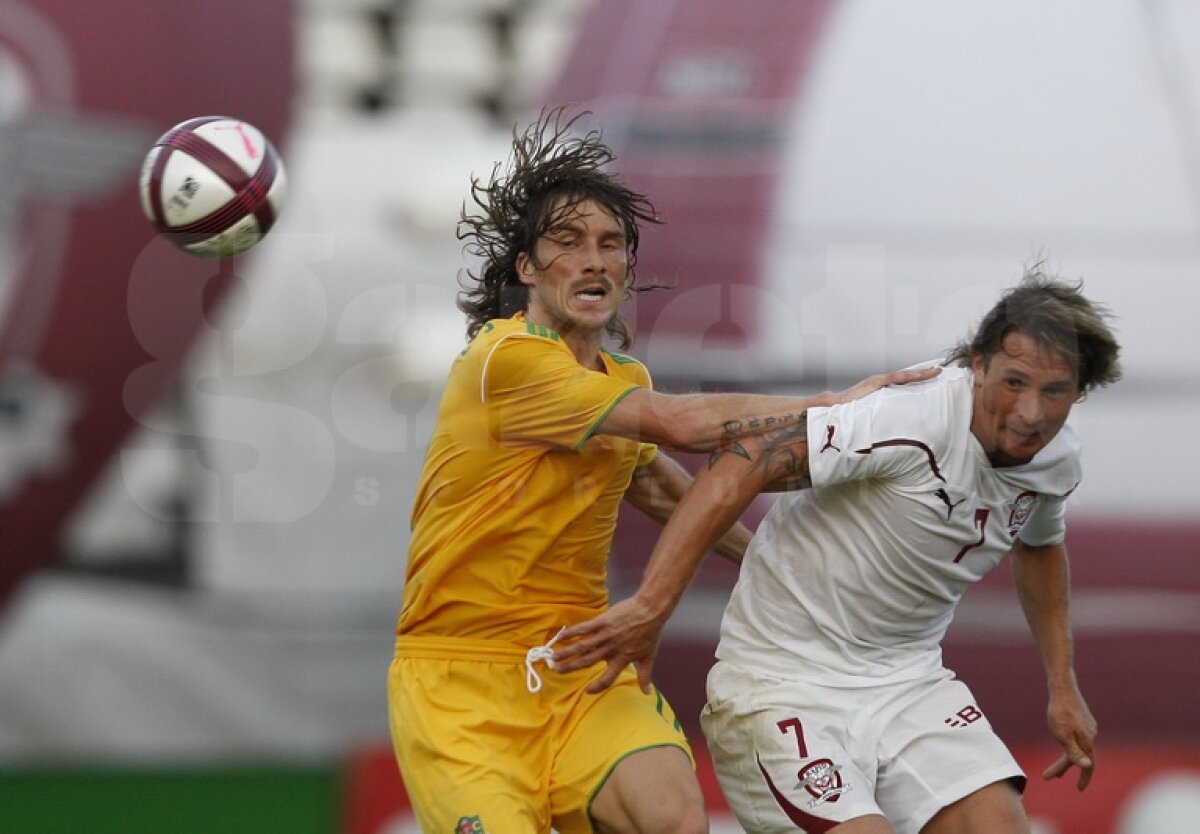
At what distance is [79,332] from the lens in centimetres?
722

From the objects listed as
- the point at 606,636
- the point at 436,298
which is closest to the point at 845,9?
the point at 436,298

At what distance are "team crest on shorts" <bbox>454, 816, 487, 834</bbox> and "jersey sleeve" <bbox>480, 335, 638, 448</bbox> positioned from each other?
0.86m

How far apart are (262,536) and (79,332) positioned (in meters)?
1.21

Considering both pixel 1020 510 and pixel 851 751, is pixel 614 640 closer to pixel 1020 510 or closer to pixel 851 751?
pixel 851 751

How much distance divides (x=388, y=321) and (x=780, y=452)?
3866 millimetres

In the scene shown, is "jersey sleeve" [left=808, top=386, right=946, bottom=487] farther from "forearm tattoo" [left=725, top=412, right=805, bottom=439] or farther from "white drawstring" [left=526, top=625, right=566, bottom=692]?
"white drawstring" [left=526, top=625, right=566, bottom=692]

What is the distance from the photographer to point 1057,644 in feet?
13.6

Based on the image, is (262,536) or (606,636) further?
(262,536)

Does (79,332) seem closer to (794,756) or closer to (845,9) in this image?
(845,9)

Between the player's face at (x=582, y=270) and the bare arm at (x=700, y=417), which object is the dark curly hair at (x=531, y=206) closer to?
the player's face at (x=582, y=270)

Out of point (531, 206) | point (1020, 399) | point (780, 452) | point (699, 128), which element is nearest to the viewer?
point (1020, 399)

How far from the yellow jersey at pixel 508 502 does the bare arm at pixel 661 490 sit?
0.26 m

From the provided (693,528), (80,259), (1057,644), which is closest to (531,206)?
(693,528)

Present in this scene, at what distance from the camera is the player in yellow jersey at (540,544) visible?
3.71 meters
